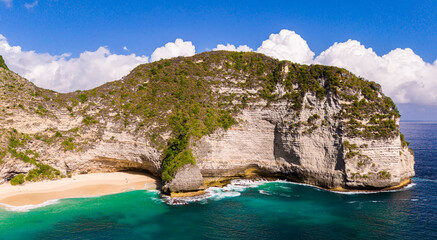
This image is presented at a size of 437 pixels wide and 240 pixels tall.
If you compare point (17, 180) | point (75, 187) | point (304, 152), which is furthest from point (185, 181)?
point (17, 180)

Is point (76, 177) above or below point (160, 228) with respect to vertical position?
above

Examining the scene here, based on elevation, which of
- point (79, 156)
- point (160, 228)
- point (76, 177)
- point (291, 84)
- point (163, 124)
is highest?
point (291, 84)

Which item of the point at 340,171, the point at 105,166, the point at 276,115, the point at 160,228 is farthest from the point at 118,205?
the point at 340,171

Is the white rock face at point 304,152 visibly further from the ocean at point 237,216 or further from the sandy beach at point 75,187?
the sandy beach at point 75,187

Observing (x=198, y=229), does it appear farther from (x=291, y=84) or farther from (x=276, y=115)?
(x=291, y=84)

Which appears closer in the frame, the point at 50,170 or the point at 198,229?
the point at 198,229

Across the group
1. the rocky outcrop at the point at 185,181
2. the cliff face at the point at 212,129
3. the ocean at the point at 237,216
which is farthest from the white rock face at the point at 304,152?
the rocky outcrop at the point at 185,181

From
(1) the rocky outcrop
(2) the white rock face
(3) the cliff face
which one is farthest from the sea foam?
(2) the white rock face

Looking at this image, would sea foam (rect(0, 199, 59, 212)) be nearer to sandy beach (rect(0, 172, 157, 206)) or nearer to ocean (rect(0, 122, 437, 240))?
ocean (rect(0, 122, 437, 240))
